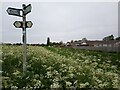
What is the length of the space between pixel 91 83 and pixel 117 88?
90 cm

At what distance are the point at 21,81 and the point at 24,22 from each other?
7.90ft

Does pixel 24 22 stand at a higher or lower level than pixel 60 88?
higher

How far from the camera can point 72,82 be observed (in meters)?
10.7

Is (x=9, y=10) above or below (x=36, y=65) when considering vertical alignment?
above

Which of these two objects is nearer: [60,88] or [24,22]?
[60,88]

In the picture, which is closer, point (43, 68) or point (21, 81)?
point (21, 81)

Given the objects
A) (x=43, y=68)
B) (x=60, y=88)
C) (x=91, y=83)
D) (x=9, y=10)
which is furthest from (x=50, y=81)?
(x=9, y=10)

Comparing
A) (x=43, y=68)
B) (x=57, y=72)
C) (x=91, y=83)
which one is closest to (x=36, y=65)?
(x=43, y=68)

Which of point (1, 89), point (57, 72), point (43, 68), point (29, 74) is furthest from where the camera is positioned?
point (43, 68)

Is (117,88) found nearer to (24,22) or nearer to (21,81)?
(21,81)

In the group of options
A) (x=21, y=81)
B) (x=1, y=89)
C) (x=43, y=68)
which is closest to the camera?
(x=1, y=89)

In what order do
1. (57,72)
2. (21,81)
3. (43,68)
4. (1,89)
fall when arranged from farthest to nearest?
(43,68) → (57,72) → (21,81) → (1,89)

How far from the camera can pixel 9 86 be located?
966cm

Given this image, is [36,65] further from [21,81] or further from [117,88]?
[117,88]
